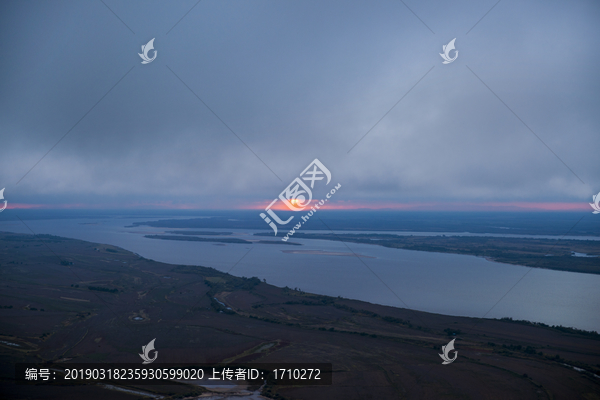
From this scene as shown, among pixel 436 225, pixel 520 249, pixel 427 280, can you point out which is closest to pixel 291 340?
pixel 427 280

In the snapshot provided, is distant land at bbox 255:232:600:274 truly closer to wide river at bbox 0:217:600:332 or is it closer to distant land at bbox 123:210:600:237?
wide river at bbox 0:217:600:332

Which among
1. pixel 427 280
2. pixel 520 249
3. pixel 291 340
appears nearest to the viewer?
pixel 291 340

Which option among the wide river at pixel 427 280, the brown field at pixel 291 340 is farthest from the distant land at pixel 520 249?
the brown field at pixel 291 340

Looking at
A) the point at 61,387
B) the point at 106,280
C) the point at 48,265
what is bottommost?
the point at 61,387

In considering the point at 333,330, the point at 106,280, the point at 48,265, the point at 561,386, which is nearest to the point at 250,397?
the point at 333,330

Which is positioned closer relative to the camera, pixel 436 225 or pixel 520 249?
pixel 520 249

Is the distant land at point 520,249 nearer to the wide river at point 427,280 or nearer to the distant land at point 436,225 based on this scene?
the wide river at point 427,280

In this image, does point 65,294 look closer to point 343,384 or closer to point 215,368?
point 215,368

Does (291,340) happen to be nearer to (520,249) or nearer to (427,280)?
(427,280)
